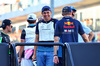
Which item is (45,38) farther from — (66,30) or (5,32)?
(5,32)

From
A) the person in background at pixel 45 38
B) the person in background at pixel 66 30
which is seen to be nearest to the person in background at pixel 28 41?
the person in background at pixel 45 38

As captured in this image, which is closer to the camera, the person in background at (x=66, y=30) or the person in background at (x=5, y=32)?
the person in background at (x=66, y=30)

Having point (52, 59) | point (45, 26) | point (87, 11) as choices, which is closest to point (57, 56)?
point (52, 59)

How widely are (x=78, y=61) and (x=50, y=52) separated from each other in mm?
1169

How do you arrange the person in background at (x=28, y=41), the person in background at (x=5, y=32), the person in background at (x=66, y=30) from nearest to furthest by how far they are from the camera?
the person in background at (x=66, y=30) → the person in background at (x=5, y=32) → the person in background at (x=28, y=41)

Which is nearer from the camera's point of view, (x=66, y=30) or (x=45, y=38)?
(x=66, y=30)

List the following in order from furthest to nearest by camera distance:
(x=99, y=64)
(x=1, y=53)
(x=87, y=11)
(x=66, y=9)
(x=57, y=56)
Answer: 1. (x=87, y=11)
2. (x=66, y=9)
3. (x=57, y=56)
4. (x=99, y=64)
5. (x=1, y=53)

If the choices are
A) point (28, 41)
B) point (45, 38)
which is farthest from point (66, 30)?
point (28, 41)

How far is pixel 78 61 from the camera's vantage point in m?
3.66

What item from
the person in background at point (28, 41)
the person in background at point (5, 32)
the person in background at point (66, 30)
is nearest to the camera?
the person in background at point (66, 30)

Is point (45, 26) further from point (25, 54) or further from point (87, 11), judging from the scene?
point (87, 11)

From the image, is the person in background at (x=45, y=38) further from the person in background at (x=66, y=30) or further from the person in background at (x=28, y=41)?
the person in background at (x=28, y=41)

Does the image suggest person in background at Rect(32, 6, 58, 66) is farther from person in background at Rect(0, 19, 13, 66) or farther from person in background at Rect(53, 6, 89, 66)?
person in background at Rect(0, 19, 13, 66)

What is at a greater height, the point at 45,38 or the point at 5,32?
the point at 5,32
